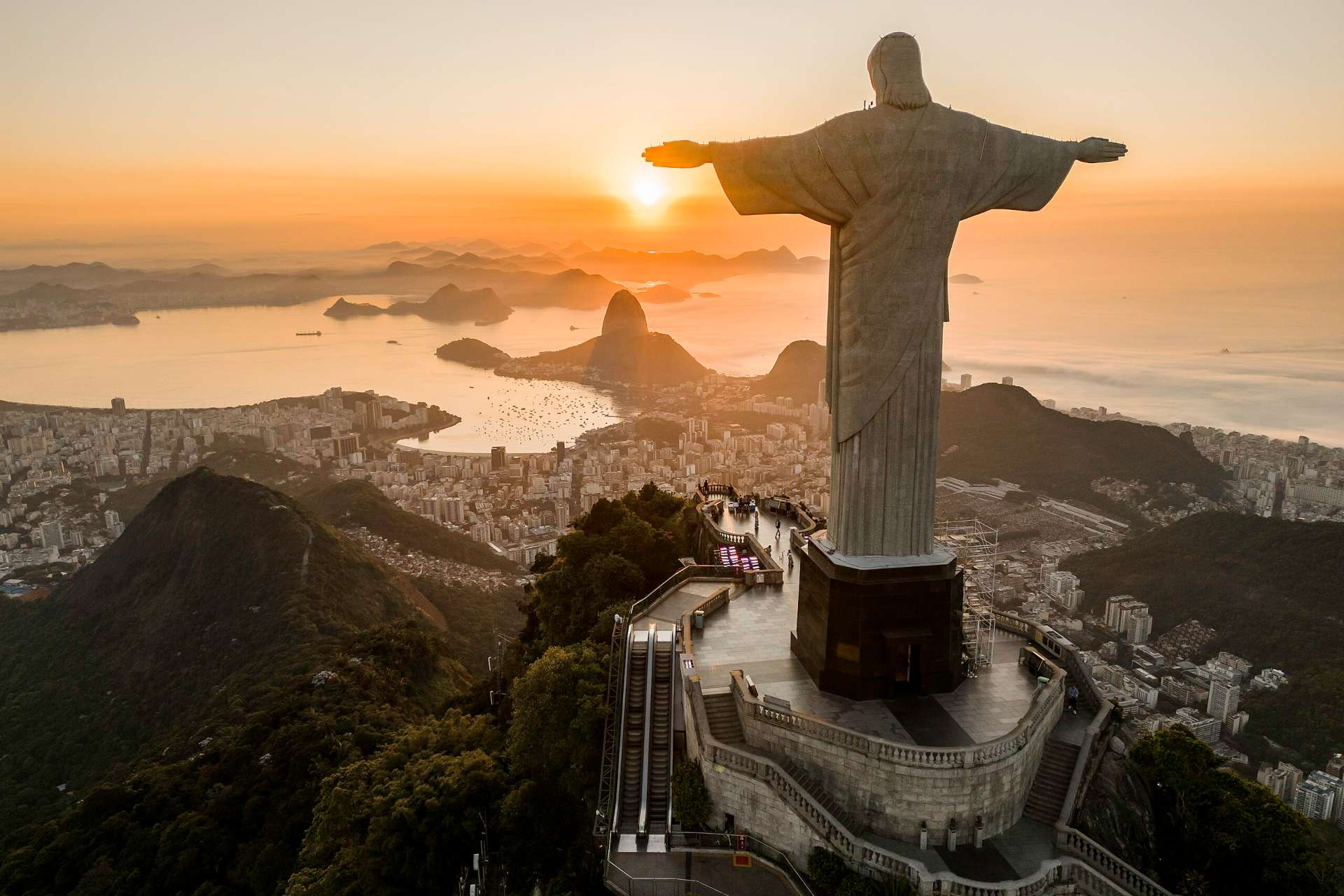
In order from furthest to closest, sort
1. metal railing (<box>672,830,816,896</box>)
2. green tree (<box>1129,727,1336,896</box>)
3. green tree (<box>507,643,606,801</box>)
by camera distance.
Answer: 1. green tree (<box>507,643,606,801</box>)
2. green tree (<box>1129,727,1336,896</box>)
3. metal railing (<box>672,830,816,896</box>)

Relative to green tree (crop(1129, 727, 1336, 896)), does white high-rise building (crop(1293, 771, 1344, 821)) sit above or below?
below

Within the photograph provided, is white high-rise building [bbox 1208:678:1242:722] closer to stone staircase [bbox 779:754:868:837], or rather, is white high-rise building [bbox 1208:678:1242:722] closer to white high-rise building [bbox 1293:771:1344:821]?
white high-rise building [bbox 1293:771:1344:821]

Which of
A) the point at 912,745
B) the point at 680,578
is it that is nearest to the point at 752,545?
the point at 680,578

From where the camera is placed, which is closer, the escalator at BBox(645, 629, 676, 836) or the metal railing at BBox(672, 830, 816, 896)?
the metal railing at BBox(672, 830, 816, 896)

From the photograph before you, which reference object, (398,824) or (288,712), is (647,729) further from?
(288,712)

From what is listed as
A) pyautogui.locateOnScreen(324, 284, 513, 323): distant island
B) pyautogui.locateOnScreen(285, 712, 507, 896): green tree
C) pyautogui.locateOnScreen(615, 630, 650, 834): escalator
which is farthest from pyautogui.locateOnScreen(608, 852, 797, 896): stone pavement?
pyautogui.locateOnScreen(324, 284, 513, 323): distant island

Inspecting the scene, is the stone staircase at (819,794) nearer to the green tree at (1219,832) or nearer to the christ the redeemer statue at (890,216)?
the christ the redeemer statue at (890,216)

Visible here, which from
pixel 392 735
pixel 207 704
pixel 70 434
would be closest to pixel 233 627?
pixel 207 704
